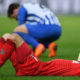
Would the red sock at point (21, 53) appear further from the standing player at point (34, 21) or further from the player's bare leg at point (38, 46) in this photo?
the standing player at point (34, 21)

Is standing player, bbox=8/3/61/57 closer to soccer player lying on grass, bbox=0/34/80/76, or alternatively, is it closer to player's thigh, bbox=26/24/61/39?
player's thigh, bbox=26/24/61/39

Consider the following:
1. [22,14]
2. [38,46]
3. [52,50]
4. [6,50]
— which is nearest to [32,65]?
[6,50]

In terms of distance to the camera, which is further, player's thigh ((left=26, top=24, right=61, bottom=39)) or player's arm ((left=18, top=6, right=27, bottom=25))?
player's thigh ((left=26, top=24, right=61, bottom=39))

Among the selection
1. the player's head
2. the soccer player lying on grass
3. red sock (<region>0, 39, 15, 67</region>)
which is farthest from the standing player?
red sock (<region>0, 39, 15, 67</region>)

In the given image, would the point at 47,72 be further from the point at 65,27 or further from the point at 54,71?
the point at 65,27

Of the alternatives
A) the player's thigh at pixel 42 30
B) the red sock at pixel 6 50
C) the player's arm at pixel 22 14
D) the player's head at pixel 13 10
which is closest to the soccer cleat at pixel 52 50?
the player's thigh at pixel 42 30

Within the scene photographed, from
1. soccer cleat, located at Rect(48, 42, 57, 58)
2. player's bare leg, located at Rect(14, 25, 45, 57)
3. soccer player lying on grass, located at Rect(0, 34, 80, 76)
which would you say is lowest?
soccer cleat, located at Rect(48, 42, 57, 58)

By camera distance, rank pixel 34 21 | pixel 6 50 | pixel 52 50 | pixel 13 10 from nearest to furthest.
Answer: pixel 6 50
pixel 13 10
pixel 34 21
pixel 52 50

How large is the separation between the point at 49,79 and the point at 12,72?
0.95m

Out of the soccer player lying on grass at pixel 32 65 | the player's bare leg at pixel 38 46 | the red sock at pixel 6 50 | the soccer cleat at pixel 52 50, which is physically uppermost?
the red sock at pixel 6 50

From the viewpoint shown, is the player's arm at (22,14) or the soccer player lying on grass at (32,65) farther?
the player's arm at (22,14)

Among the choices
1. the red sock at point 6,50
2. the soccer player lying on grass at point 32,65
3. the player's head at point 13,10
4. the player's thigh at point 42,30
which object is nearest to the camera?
the red sock at point 6,50

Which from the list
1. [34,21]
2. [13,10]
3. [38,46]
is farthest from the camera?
[34,21]

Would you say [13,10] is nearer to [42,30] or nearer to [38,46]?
[42,30]
